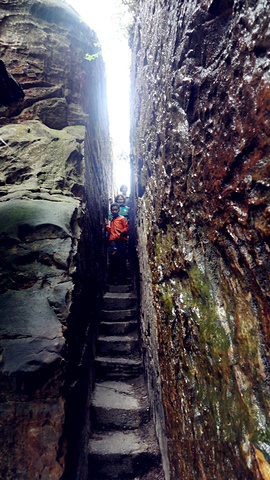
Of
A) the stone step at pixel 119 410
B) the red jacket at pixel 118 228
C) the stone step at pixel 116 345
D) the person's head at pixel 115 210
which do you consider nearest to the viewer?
the stone step at pixel 119 410

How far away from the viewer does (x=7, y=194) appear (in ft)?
10.2

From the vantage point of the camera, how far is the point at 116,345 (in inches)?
161

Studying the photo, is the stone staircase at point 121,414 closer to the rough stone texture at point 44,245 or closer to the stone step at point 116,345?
the stone step at point 116,345

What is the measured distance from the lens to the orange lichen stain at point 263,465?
2.65 ft

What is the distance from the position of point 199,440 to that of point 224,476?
12.2 inches

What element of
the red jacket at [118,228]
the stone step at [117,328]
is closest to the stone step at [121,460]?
the stone step at [117,328]

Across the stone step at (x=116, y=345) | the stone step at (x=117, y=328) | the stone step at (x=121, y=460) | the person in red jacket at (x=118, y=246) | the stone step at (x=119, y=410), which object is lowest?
the stone step at (x=121, y=460)

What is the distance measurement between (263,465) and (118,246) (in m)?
5.20

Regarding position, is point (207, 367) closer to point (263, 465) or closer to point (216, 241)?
point (263, 465)

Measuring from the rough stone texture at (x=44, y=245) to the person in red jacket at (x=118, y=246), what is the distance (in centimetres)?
220

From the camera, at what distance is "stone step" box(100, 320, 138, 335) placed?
4.40m

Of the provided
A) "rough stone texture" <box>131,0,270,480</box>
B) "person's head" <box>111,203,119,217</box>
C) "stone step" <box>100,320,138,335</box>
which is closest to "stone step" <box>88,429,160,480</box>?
"rough stone texture" <box>131,0,270,480</box>

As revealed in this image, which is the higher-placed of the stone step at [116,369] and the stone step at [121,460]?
the stone step at [116,369]

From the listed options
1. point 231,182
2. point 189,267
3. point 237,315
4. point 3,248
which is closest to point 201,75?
point 231,182
